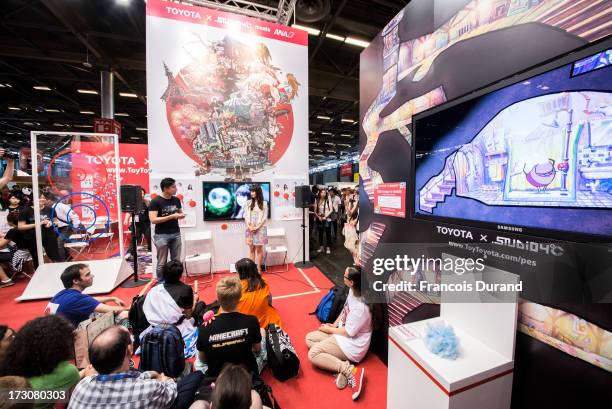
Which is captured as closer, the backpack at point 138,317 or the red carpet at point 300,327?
the red carpet at point 300,327

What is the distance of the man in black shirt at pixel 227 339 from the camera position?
1.62 m

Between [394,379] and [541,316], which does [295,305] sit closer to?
[394,379]

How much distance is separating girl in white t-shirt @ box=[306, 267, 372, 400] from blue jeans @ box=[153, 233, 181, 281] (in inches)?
112

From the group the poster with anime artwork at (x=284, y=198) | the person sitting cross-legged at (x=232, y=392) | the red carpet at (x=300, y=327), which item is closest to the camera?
the person sitting cross-legged at (x=232, y=392)

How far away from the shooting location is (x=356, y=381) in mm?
2104

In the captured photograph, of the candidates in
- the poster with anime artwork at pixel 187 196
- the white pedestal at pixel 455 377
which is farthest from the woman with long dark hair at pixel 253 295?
the poster with anime artwork at pixel 187 196

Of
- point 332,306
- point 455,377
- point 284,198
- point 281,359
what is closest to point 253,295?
point 281,359

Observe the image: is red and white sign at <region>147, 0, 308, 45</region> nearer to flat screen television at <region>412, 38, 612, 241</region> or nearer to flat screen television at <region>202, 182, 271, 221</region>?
flat screen television at <region>202, 182, 271, 221</region>

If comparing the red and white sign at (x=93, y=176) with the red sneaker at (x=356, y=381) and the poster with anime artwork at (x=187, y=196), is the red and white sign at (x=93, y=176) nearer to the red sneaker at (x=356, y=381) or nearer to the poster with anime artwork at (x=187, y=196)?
the poster with anime artwork at (x=187, y=196)

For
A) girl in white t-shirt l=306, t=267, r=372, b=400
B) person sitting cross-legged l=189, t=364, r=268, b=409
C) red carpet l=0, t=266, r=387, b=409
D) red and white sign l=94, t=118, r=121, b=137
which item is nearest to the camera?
person sitting cross-legged l=189, t=364, r=268, b=409

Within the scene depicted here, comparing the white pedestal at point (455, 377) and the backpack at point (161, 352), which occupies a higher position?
the white pedestal at point (455, 377)

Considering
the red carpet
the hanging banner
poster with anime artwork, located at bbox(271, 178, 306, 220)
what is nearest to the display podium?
the red carpet

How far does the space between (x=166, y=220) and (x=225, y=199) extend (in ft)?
4.22

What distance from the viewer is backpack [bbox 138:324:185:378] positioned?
1.76 m
